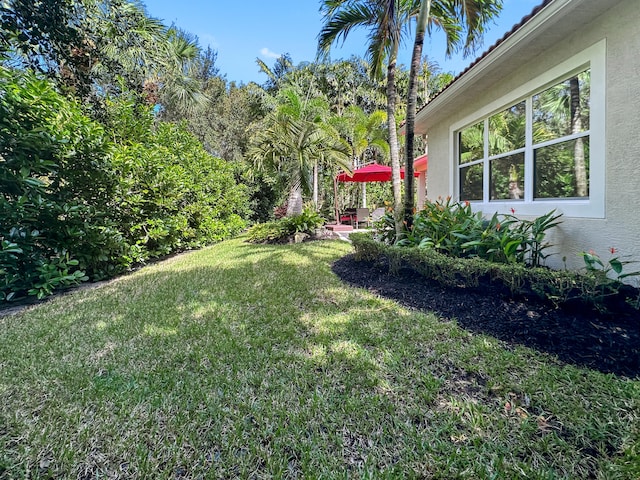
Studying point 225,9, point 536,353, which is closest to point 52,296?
point 536,353

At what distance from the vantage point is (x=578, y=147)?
4.16 m

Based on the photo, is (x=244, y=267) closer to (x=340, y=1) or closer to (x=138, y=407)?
(x=138, y=407)

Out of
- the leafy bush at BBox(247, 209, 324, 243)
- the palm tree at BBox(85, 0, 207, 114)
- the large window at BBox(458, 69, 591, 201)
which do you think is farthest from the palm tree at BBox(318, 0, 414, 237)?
the leafy bush at BBox(247, 209, 324, 243)

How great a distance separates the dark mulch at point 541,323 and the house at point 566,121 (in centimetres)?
83

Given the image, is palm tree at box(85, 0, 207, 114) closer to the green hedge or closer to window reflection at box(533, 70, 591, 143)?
the green hedge

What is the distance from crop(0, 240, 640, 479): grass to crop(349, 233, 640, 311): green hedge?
92 centimetres

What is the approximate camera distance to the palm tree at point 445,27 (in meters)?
5.55

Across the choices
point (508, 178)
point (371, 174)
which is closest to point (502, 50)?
point (508, 178)

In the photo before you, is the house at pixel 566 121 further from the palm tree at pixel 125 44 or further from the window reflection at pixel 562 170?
the palm tree at pixel 125 44

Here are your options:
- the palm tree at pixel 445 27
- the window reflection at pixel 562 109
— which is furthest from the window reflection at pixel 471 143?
the palm tree at pixel 445 27

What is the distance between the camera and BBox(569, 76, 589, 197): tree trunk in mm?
4102

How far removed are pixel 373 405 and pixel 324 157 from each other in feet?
33.6

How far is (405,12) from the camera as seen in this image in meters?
6.57

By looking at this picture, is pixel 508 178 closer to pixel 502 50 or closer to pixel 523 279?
pixel 502 50
